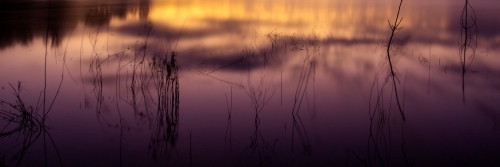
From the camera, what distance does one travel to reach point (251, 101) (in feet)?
11.5

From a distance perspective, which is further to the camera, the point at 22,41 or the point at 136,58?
the point at 22,41

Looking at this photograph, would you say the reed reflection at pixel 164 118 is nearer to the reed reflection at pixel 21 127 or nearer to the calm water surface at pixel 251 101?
the calm water surface at pixel 251 101

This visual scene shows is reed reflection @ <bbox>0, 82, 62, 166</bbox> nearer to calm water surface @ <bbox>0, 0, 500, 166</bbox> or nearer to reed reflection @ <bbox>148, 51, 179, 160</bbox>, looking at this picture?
calm water surface @ <bbox>0, 0, 500, 166</bbox>

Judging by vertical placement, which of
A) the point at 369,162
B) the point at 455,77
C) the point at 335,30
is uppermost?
the point at 335,30

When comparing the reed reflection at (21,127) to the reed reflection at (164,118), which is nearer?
the reed reflection at (21,127)

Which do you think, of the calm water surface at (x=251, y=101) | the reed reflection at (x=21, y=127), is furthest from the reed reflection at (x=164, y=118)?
the reed reflection at (x=21, y=127)

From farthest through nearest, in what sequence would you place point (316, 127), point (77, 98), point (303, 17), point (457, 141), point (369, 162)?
1. point (303, 17)
2. point (77, 98)
3. point (316, 127)
4. point (457, 141)
5. point (369, 162)

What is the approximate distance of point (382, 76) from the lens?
14.8 ft

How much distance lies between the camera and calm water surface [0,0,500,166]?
2.43 metres

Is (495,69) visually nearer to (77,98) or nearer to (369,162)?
(369,162)

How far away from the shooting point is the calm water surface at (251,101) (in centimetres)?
243

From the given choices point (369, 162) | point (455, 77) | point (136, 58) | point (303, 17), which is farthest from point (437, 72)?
point (303, 17)

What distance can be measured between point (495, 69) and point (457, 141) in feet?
8.93

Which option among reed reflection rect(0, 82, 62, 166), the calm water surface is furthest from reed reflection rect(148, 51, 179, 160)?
reed reflection rect(0, 82, 62, 166)
